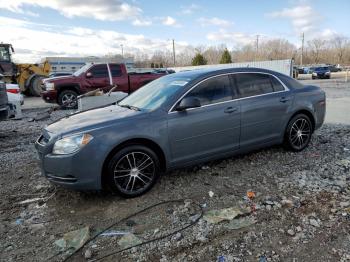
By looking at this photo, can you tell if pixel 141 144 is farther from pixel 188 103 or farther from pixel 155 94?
pixel 155 94

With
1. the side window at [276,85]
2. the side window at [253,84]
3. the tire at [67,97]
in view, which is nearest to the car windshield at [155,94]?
the side window at [253,84]

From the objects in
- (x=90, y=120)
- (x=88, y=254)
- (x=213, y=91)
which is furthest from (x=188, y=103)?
(x=88, y=254)

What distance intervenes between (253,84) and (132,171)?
246 centimetres

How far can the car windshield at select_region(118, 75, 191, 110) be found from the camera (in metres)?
4.68

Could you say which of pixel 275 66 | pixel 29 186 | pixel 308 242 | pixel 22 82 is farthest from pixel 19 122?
pixel 275 66

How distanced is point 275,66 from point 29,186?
2776 cm

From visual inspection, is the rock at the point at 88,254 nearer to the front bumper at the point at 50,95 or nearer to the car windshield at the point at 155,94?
the car windshield at the point at 155,94

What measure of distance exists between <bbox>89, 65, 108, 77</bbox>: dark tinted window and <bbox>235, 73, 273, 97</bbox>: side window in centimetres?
953

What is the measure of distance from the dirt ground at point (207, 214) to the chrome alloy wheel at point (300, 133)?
0.22 meters

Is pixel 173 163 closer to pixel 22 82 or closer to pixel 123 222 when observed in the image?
pixel 123 222

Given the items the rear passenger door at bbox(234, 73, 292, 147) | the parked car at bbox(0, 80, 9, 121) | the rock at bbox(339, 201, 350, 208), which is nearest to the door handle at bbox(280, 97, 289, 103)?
the rear passenger door at bbox(234, 73, 292, 147)

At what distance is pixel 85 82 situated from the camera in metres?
13.5

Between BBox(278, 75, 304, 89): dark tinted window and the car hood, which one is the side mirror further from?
BBox(278, 75, 304, 89): dark tinted window

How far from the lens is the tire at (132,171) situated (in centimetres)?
413
